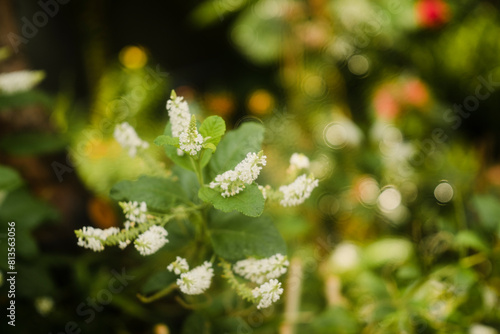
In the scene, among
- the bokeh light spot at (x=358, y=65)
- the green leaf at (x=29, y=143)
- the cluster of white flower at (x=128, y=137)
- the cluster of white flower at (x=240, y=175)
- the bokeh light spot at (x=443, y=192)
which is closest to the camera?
the cluster of white flower at (x=240, y=175)

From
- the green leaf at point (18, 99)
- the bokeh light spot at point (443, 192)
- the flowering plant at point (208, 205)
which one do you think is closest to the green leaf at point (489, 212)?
the bokeh light spot at point (443, 192)

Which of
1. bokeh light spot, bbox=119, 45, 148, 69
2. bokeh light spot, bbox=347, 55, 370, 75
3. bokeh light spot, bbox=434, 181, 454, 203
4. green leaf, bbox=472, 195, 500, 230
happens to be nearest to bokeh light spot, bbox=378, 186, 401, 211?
bokeh light spot, bbox=434, 181, 454, 203

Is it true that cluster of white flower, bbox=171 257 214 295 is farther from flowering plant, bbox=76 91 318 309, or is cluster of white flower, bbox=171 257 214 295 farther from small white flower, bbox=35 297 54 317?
small white flower, bbox=35 297 54 317

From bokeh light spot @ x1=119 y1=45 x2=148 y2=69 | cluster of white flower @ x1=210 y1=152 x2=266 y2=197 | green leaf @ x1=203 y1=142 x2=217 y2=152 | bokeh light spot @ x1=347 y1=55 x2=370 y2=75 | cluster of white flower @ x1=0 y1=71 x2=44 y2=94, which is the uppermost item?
green leaf @ x1=203 y1=142 x2=217 y2=152

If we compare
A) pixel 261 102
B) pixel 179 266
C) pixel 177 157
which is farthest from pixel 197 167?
pixel 261 102

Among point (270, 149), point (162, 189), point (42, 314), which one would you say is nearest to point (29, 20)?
point (270, 149)

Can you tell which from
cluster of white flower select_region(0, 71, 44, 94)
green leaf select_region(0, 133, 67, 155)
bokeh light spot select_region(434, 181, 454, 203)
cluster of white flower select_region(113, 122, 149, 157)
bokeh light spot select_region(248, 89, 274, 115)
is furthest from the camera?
bokeh light spot select_region(248, 89, 274, 115)

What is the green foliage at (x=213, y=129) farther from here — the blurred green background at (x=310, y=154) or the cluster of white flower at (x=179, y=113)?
the blurred green background at (x=310, y=154)

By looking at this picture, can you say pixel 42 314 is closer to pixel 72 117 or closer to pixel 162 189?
pixel 162 189
